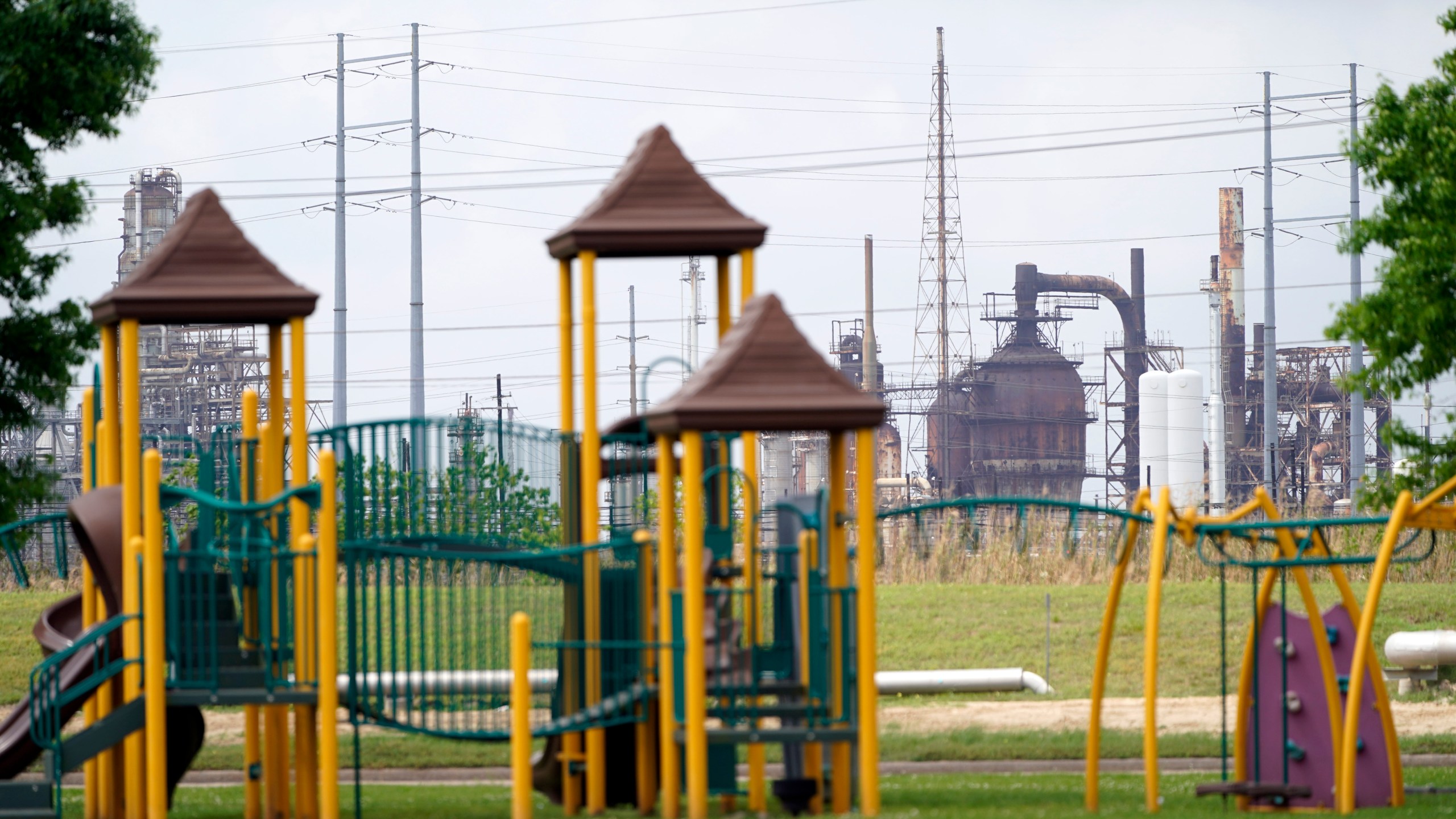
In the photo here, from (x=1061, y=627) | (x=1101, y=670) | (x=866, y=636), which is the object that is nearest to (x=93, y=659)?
(x=866, y=636)

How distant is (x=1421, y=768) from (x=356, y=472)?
31.1ft

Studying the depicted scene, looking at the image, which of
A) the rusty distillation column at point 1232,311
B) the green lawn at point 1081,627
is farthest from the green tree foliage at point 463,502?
the rusty distillation column at point 1232,311

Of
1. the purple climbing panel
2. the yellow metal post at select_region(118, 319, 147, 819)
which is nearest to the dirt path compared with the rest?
the purple climbing panel

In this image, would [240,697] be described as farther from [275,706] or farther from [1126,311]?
[1126,311]

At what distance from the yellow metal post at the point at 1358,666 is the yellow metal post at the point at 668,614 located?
4303 millimetres

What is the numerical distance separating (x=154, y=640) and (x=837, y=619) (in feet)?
13.7

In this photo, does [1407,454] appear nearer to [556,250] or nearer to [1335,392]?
[556,250]

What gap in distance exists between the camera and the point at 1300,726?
1152 centimetres

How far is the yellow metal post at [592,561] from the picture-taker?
10742 mm

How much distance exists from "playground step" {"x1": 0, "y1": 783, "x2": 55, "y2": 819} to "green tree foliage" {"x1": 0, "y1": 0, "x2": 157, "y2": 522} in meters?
6.70

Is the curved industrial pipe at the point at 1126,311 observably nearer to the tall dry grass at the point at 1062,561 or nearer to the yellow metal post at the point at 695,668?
the tall dry grass at the point at 1062,561

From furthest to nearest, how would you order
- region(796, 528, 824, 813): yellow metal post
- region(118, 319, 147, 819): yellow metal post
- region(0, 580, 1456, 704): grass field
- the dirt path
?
region(0, 580, 1456, 704): grass field
the dirt path
region(118, 319, 147, 819): yellow metal post
region(796, 528, 824, 813): yellow metal post

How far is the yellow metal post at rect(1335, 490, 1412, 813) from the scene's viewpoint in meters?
10.3

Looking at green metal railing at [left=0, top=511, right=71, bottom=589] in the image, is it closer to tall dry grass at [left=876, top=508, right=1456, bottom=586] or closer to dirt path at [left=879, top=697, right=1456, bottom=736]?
dirt path at [left=879, top=697, right=1456, bottom=736]
